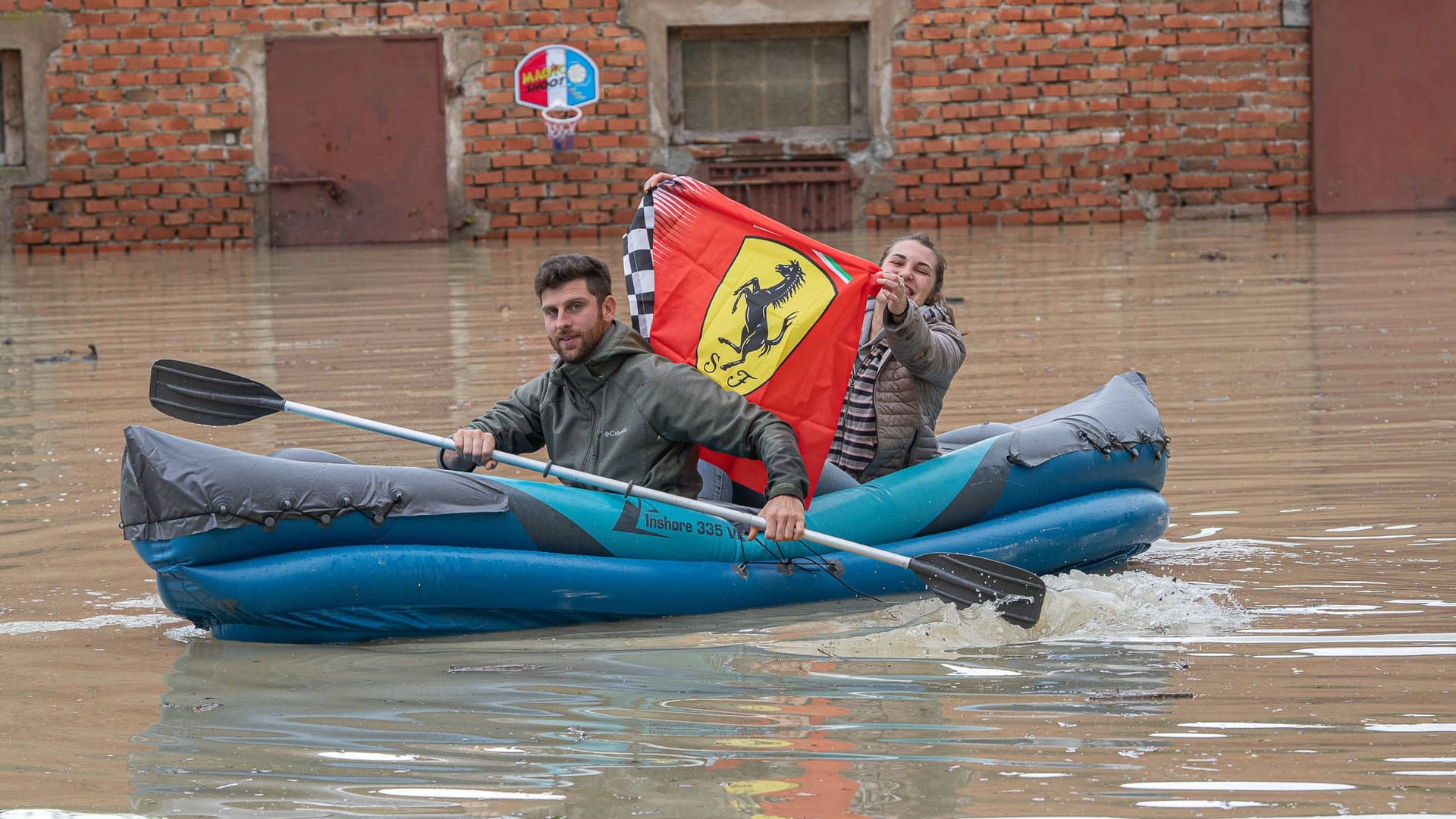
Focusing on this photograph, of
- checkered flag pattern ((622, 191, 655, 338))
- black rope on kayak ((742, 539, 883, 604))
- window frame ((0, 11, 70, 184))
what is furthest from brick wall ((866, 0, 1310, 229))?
black rope on kayak ((742, 539, 883, 604))

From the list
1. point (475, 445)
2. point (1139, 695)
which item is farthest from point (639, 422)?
point (1139, 695)

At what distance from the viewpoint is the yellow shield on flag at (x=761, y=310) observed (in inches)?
175

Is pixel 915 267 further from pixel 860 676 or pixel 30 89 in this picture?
pixel 30 89

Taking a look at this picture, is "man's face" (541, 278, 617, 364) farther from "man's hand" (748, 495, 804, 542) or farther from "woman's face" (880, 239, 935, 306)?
"woman's face" (880, 239, 935, 306)

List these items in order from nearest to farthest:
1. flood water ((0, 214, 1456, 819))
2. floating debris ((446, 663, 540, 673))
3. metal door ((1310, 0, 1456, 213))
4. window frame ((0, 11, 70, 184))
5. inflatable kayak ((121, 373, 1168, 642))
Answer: flood water ((0, 214, 1456, 819)) < floating debris ((446, 663, 540, 673)) < inflatable kayak ((121, 373, 1168, 642)) < window frame ((0, 11, 70, 184)) < metal door ((1310, 0, 1456, 213))

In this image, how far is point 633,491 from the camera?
411 centimetres

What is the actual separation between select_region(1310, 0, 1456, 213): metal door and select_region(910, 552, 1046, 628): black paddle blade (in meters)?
12.4

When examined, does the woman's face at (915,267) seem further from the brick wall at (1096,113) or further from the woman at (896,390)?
the brick wall at (1096,113)

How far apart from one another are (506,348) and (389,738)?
520cm

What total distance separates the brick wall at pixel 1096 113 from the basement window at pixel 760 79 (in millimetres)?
603

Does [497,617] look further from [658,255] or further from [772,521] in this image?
[658,255]

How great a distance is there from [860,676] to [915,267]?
1.48m

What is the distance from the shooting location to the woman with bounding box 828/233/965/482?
4.66 m

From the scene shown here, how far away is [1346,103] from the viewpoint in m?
15.3
